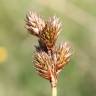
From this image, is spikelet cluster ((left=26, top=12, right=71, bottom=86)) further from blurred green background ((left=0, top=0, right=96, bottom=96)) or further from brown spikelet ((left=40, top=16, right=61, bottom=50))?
blurred green background ((left=0, top=0, right=96, bottom=96))

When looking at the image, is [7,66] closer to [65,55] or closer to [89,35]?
[89,35]

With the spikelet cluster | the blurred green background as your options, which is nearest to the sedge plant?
the spikelet cluster

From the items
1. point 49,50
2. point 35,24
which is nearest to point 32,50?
point 35,24

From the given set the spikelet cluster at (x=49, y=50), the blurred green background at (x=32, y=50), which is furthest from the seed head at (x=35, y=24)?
the blurred green background at (x=32, y=50)

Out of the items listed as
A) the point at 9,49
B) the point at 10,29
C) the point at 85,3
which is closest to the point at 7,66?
the point at 9,49

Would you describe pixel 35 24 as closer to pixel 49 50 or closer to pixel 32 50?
pixel 49 50

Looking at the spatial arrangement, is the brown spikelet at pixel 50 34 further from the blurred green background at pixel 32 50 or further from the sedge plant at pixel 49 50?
the blurred green background at pixel 32 50

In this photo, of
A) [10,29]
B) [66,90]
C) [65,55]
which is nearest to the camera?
[65,55]
